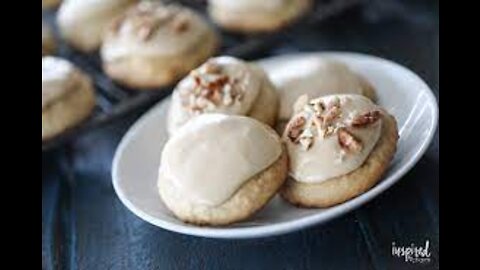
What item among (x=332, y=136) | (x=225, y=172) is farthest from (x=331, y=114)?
(x=225, y=172)

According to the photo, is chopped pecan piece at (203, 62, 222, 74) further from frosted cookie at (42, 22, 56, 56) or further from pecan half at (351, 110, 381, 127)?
frosted cookie at (42, 22, 56, 56)

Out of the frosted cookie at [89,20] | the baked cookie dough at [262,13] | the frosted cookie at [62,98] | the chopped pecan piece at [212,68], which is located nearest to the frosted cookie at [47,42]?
the frosted cookie at [89,20]

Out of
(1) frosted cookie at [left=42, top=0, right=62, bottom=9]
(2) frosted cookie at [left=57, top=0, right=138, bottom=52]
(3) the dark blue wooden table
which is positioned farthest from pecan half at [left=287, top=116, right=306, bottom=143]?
(1) frosted cookie at [left=42, top=0, right=62, bottom=9]

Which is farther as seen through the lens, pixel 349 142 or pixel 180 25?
pixel 180 25

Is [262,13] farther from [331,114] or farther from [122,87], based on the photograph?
[331,114]
